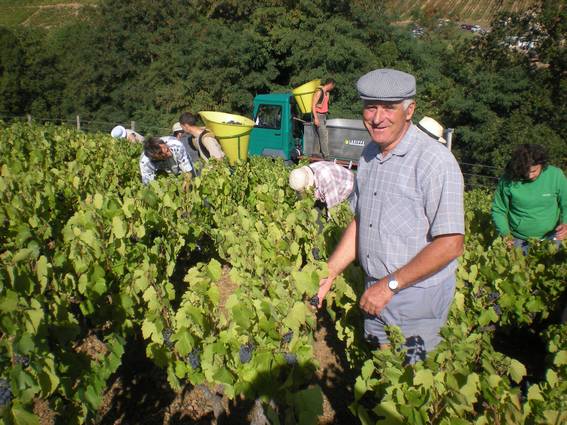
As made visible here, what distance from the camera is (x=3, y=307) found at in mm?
1753

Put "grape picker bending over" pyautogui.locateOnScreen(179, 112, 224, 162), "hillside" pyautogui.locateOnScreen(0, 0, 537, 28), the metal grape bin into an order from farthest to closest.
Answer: "hillside" pyautogui.locateOnScreen(0, 0, 537, 28) < the metal grape bin < "grape picker bending over" pyautogui.locateOnScreen(179, 112, 224, 162)

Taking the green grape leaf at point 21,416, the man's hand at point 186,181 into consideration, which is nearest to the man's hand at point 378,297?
the green grape leaf at point 21,416

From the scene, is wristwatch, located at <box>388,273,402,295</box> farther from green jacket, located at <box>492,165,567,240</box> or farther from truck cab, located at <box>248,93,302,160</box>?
truck cab, located at <box>248,93,302,160</box>

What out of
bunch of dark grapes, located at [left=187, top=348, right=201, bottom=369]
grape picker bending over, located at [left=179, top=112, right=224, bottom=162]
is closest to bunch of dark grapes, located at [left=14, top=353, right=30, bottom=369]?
bunch of dark grapes, located at [left=187, top=348, right=201, bottom=369]

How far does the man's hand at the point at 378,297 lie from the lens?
6.35 ft

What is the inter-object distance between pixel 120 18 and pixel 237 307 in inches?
1021

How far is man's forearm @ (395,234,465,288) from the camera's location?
1.82 meters

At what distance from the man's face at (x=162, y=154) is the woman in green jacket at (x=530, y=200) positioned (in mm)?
2806

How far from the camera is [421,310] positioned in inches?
80.7

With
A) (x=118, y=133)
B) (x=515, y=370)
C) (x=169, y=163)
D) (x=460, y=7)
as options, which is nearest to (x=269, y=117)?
(x=118, y=133)

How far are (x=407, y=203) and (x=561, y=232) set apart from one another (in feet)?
7.00

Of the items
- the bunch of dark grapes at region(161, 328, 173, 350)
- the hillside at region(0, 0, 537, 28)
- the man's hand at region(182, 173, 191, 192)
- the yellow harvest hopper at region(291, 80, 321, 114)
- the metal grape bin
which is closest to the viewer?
the bunch of dark grapes at region(161, 328, 173, 350)

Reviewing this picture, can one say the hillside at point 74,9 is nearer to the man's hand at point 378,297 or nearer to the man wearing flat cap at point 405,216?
the man wearing flat cap at point 405,216

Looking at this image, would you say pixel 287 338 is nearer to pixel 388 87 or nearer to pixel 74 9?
pixel 388 87
